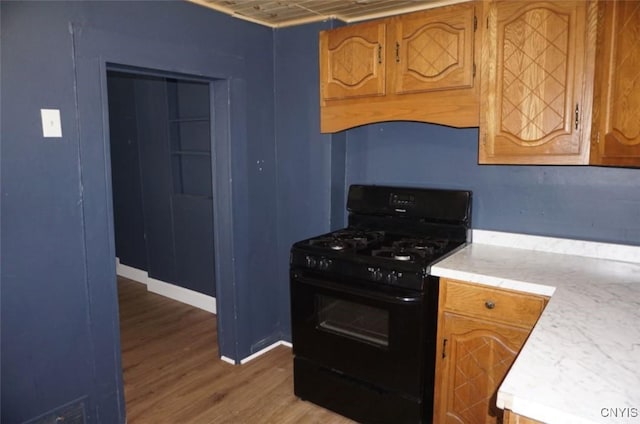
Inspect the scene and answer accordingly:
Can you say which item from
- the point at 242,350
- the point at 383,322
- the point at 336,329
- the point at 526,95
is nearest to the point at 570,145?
the point at 526,95

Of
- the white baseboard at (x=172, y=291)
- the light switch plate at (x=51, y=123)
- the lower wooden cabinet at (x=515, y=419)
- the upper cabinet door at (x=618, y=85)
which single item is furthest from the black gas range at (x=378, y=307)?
the white baseboard at (x=172, y=291)

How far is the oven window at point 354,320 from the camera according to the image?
2.12 metres

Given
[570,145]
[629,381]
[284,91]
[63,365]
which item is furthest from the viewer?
[284,91]

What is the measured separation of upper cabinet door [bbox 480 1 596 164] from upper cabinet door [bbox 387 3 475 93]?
99 mm

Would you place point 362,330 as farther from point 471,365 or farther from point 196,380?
point 196,380

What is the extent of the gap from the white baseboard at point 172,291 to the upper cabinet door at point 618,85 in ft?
9.72

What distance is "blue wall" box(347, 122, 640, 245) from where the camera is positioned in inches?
82.3

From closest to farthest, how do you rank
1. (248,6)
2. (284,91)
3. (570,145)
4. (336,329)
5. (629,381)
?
(629,381) < (570,145) < (336,329) < (248,6) < (284,91)

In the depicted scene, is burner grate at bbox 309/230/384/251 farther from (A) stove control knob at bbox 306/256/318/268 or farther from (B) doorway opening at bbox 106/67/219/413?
(B) doorway opening at bbox 106/67/219/413

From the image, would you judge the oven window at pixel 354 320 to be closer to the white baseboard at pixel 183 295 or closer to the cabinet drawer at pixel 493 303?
the cabinet drawer at pixel 493 303

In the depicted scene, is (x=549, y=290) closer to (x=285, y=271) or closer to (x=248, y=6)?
(x=285, y=271)

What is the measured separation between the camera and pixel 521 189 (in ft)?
7.63

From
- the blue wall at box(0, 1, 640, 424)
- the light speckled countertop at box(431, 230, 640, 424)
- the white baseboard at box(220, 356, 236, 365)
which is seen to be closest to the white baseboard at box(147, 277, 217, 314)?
the white baseboard at box(220, 356, 236, 365)

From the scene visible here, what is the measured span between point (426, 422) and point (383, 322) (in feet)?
1.72
